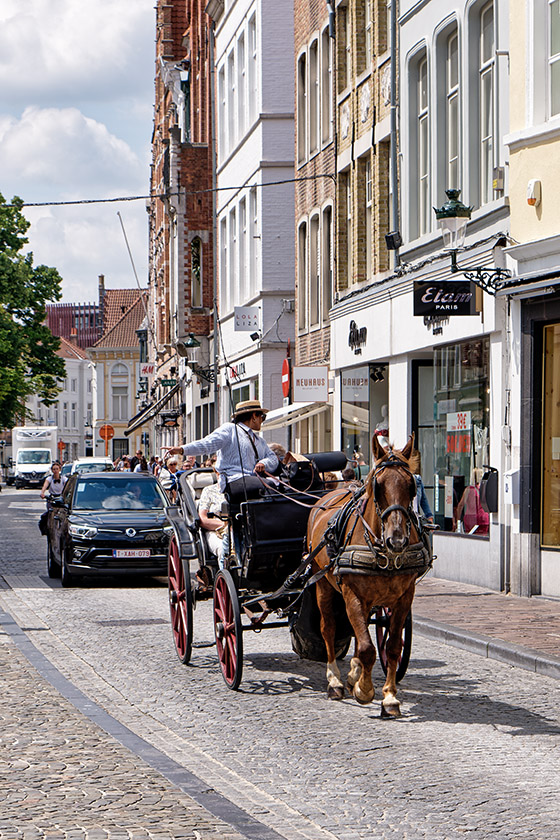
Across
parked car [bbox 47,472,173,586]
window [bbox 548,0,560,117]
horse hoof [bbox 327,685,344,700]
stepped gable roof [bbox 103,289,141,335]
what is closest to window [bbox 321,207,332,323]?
parked car [bbox 47,472,173,586]

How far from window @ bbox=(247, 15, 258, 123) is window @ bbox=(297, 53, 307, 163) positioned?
485cm

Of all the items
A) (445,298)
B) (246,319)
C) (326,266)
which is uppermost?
(326,266)

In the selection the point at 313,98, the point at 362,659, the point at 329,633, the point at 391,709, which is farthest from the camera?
the point at 313,98

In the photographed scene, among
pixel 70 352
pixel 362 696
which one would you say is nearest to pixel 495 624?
pixel 362 696

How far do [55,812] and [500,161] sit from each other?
43.2ft

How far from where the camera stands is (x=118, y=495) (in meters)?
20.6

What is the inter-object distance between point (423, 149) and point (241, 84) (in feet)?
58.1

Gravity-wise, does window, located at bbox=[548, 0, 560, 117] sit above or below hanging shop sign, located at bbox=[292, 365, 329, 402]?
above

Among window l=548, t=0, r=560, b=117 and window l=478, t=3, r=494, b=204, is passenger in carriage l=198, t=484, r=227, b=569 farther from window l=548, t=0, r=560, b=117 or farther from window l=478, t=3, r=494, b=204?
window l=478, t=3, r=494, b=204

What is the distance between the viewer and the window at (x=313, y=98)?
29297mm

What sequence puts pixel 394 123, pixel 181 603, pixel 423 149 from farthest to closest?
1. pixel 394 123
2. pixel 423 149
3. pixel 181 603

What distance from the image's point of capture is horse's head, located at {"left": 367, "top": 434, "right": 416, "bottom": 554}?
830 cm

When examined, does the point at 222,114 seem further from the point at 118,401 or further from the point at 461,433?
the point at 118,401

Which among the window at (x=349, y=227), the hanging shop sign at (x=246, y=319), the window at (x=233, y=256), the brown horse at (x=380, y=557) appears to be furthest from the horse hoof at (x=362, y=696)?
the window at (x=233, y=256)
